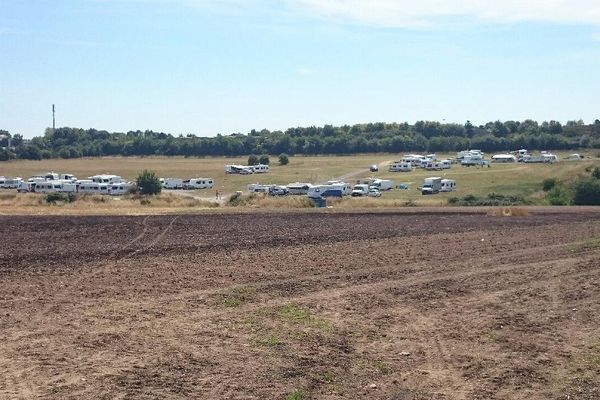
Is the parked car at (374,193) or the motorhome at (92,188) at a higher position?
the motorhome at (92,188)

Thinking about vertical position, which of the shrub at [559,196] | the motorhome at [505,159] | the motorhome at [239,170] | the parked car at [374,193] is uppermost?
the motorhome at [505,159]

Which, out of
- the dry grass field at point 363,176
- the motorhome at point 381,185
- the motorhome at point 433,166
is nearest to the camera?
the dry grass field at point 363,176

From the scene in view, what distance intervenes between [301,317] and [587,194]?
45.6 metres

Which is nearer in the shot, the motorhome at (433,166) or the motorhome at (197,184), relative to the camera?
the motorhome at (197,184)

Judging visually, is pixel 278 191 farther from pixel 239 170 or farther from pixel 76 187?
pixel 239 170

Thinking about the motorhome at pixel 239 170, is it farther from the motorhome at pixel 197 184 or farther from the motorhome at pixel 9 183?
the motorhome at pixel 9 183

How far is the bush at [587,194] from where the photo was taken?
5788 centimetres

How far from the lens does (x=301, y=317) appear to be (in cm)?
1752

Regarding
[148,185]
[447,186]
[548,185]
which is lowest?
[447,186]

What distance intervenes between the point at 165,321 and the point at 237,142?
151221 millimetres

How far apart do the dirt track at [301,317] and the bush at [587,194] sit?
2807 centimetres

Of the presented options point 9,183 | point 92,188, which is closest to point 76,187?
point 92,188

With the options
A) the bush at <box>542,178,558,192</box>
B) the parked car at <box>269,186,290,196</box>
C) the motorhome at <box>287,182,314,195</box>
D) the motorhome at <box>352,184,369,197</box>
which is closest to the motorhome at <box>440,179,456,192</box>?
the motorhome at <box>352,184,369,197</box>

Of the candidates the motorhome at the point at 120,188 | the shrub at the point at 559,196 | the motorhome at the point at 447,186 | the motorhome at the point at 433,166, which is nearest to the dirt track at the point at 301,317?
the shrub at the point at 559,196
